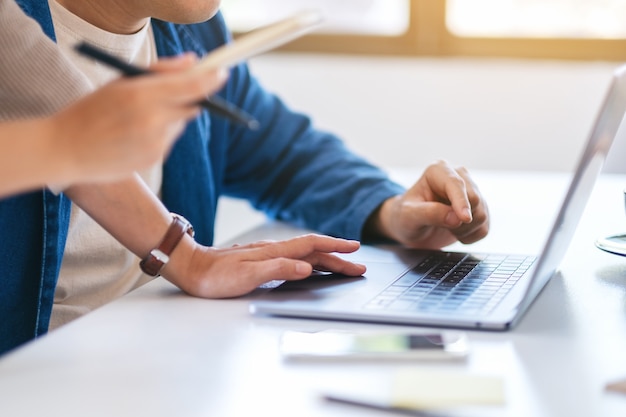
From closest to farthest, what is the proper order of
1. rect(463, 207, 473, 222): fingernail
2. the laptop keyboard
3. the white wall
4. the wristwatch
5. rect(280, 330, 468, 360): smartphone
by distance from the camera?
1. rect(280, 330, 468, 360): smartphone
2. the laptop keyboard
3. the wristwatch
4. rect(463, 207, 473, 222): fingernail
5. the white wall

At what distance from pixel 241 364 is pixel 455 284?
30 cm

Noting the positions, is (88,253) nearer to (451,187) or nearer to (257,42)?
(451,187)

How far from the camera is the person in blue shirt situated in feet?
3.12

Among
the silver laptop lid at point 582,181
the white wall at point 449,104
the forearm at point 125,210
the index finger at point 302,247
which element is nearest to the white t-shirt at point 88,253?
the forearm at point 125,210

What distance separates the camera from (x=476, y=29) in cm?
306

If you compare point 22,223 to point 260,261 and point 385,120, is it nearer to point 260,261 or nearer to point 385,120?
point 260,261

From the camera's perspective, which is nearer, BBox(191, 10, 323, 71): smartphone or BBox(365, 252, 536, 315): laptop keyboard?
BBox(191, 10, 323, 71): smartphone

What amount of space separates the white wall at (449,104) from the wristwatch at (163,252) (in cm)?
216

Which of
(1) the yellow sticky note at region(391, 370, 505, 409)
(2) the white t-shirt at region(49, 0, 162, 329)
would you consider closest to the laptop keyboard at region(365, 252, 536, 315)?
(1) the yellow sticky note at region(391, 370, 505, 409)

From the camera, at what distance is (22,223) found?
3.32 ft

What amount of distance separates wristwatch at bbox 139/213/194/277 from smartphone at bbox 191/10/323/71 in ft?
1.21

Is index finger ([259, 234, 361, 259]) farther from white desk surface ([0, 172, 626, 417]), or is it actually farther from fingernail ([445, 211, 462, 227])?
fingernail ([445, 211, 462, 227])

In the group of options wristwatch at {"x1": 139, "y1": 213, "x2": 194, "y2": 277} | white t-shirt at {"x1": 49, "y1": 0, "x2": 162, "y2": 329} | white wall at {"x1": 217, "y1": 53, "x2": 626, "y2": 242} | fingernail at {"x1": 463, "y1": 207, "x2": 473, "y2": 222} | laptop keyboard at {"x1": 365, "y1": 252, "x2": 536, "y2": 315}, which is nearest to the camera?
laptop keyboard at {"x1": 365, "y1": 252, "x2": 536, "y2": 315}

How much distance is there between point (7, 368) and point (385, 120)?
8.09 feet
